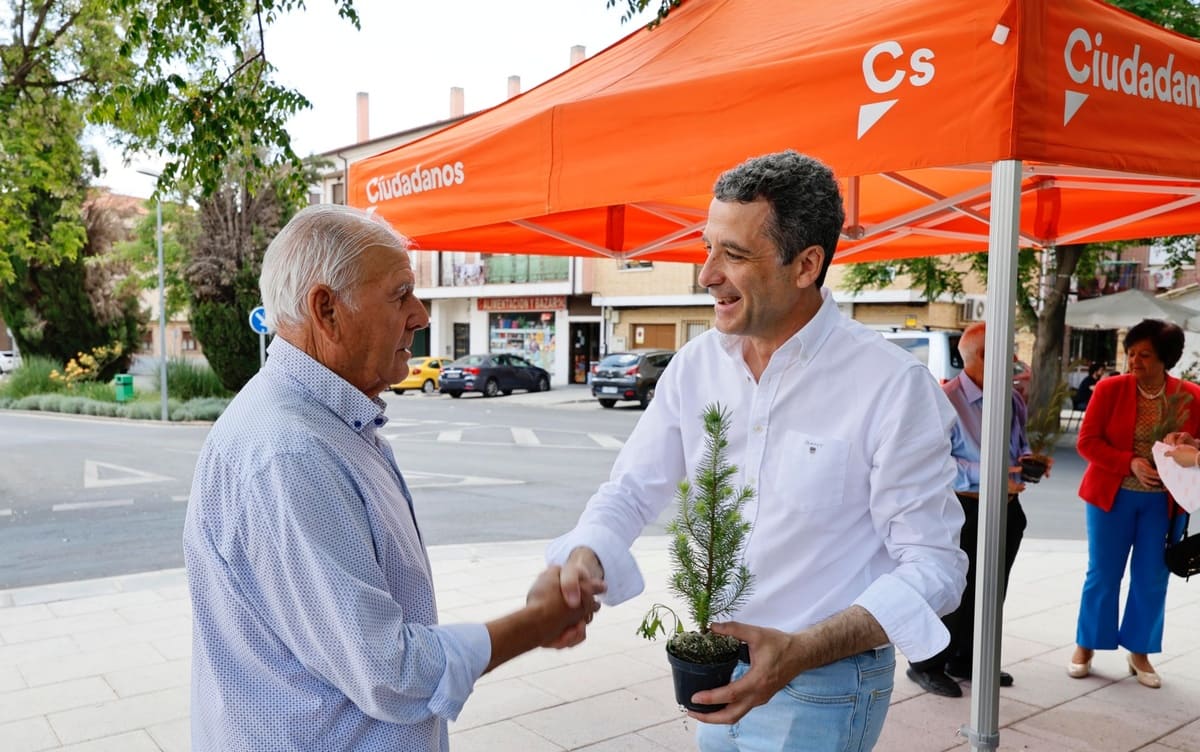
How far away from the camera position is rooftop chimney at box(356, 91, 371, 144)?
40.5 meters

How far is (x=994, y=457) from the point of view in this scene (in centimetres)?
251

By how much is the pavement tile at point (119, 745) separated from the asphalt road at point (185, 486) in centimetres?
342

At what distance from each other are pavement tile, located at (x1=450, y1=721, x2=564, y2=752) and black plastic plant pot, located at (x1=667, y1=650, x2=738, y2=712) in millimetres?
2279

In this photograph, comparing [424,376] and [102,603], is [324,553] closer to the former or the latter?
[102,603]

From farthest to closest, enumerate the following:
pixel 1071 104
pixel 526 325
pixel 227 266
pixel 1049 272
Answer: pixel 526 325 → pixel 227 266 → pixel 1049 272 → pixel 1071 104

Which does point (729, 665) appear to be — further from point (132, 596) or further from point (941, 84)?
point (132, 596)

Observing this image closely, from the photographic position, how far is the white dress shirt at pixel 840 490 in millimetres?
1566

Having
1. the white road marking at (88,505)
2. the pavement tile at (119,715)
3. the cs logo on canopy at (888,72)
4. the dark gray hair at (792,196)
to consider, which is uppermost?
the cs logo on canopy at (888,72)

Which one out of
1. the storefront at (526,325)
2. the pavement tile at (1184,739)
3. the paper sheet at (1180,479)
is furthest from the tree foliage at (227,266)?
the pavement tile at (1184,739)

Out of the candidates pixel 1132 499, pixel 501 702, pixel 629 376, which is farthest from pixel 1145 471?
pixel 629 376

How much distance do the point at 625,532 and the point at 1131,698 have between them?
11.5 feet

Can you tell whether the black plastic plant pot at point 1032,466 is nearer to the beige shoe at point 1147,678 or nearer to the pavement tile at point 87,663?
the beige shoe at point 1147,678

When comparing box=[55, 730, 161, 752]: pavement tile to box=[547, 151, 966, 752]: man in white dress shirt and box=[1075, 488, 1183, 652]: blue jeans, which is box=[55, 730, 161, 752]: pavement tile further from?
box=[1075, 488, 1183, 652]: blue jeans

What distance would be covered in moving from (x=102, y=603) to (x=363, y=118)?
126ft
